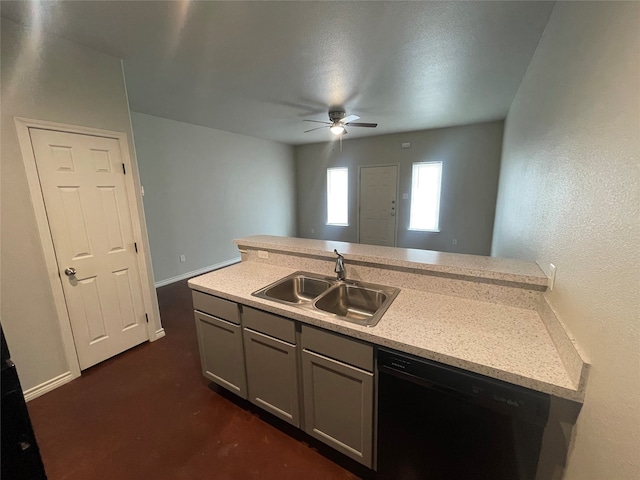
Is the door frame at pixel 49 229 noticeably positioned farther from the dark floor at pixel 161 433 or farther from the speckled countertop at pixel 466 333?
the speckled countertop at pixel 466 333

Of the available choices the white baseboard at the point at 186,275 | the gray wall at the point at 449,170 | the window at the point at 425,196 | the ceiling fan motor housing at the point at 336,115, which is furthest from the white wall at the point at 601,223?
the white baseboard at the point at 186,275

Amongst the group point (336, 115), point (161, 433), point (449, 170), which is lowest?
point (161, 433)

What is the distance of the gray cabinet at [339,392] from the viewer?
122 centimetres

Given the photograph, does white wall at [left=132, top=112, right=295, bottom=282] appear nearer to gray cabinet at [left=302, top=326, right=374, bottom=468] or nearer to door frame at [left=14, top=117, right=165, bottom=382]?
door frame at [left=14, top=117, right=165, bottom=382]

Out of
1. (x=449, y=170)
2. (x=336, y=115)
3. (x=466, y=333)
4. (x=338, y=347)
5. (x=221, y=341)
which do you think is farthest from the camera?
(x=449, y=170)

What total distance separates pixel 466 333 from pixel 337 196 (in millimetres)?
5574

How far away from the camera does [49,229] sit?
1923 mm

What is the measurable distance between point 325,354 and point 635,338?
1066 millimetres

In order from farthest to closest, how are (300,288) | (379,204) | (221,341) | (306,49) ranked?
(379,204), (306,49), (300,288), (221,341)

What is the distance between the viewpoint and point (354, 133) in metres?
5.32

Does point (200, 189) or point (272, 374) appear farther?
point (200, 189)

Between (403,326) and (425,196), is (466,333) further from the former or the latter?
(425,196)

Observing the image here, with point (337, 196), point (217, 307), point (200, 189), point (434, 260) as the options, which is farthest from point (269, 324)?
point (337, 196)

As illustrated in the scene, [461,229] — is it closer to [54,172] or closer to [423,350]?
[423,350]
